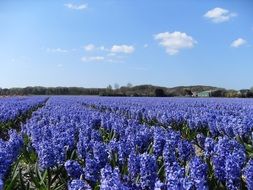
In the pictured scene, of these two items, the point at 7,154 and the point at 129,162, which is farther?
the point at 7,154

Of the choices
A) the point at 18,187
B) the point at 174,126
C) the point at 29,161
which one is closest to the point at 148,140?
the point at 29,161

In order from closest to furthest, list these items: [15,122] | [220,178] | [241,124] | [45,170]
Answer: [220,178], [45,170], [241,124], [15,122]

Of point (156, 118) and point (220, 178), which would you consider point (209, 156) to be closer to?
point (220, 178)

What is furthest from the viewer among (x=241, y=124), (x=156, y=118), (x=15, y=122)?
(x=15, y=122)

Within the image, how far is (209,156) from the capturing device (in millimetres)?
7617

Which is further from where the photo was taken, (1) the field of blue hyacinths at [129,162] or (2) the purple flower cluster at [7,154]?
(2) the purple flower cluster at [7,154]

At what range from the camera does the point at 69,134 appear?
8.98 meters

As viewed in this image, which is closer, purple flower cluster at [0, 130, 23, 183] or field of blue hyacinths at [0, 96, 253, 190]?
field of blue hyacinths at [0, 96, 253, 190]

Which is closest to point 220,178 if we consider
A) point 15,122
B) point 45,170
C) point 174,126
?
point 45,170

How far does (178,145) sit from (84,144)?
155cm

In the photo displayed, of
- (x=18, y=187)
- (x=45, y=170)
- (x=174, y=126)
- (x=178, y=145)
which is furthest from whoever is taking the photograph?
(x=174, y=126)

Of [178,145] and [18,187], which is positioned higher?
[178,145]

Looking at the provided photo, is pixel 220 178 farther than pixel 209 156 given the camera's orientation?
No

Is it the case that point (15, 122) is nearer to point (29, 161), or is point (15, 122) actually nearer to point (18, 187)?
point (29, 161)
